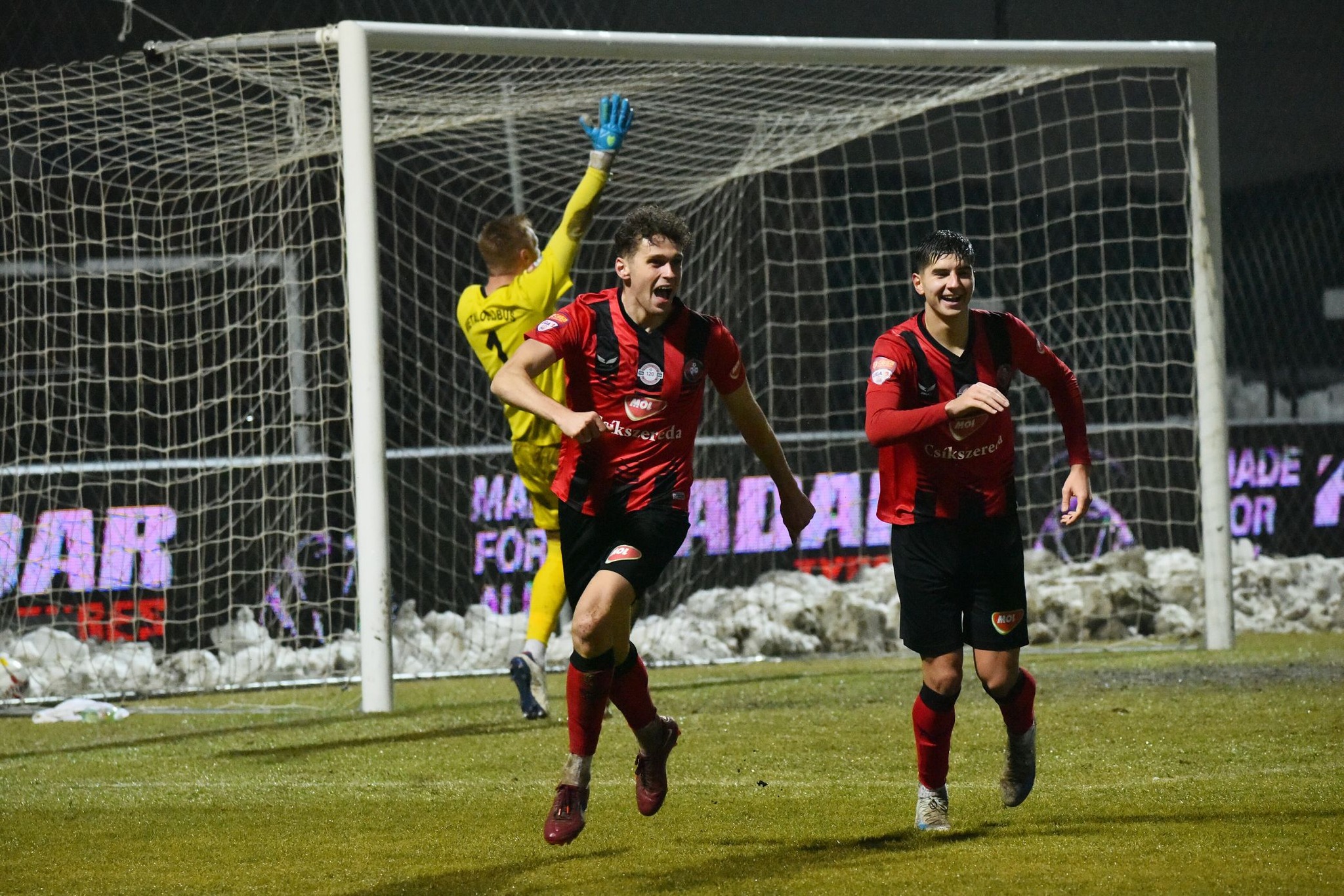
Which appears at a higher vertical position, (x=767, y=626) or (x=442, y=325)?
(x=442, y=325)

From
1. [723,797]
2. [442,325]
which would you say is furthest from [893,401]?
[442,325]

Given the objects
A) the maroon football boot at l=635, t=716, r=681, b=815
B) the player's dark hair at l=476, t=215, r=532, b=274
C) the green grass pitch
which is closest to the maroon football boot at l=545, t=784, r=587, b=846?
the green grass pitch

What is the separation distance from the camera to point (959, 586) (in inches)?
161

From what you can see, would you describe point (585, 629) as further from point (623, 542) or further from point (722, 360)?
point (722, 360)

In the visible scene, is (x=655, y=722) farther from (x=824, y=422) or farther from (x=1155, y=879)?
(x=824, y=422)

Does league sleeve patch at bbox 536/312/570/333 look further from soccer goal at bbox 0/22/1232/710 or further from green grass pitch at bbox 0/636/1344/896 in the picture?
soccer goal at bbox 0/22/1232/710

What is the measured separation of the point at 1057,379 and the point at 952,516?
537 millimetres

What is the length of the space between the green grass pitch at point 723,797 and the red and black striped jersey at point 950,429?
85cm

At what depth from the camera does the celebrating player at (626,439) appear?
4043mm

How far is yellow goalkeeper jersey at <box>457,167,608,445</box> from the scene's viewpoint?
6363 mm

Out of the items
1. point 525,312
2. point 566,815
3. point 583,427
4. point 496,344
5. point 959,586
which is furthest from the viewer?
point 496,344

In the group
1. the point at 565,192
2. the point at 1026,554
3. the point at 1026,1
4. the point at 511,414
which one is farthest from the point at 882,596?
the point at 1026,1

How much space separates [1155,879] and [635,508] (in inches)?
61.9

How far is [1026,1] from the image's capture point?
1190 centimetres
